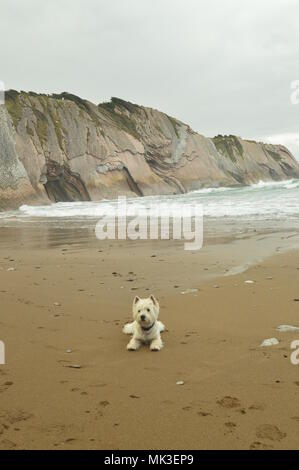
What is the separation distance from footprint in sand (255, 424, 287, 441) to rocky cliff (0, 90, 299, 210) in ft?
106

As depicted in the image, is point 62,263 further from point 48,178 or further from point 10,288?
point 48,178

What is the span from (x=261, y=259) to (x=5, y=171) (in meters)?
30.1

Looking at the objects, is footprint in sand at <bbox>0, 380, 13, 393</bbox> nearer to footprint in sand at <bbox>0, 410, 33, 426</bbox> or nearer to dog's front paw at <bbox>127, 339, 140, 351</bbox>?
footprint in sand at <bbox>0, 410, 33, 426</bbox>

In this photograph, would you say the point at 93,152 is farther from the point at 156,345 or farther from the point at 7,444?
the point at 7,444

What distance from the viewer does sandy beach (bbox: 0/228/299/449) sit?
2.92 meters

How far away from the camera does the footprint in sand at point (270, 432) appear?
282cm

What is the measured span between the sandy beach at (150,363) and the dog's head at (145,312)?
12.6 inches

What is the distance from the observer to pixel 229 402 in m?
3.33

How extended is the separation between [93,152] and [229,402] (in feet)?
150

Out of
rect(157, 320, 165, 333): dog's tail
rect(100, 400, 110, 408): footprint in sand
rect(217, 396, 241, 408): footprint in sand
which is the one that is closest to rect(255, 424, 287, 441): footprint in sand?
rect(217, 396, 241, 408): footprint in sand

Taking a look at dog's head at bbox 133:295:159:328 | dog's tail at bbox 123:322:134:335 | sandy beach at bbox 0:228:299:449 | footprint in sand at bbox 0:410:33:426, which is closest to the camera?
sandy beach at bbox 0:228:299:449

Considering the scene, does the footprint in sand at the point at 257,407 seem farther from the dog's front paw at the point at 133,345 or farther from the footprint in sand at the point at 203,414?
the dog's front paw at the point at 133,345

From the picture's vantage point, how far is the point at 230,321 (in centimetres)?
539

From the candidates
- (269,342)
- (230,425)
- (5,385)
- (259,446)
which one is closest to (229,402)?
(230,425)
